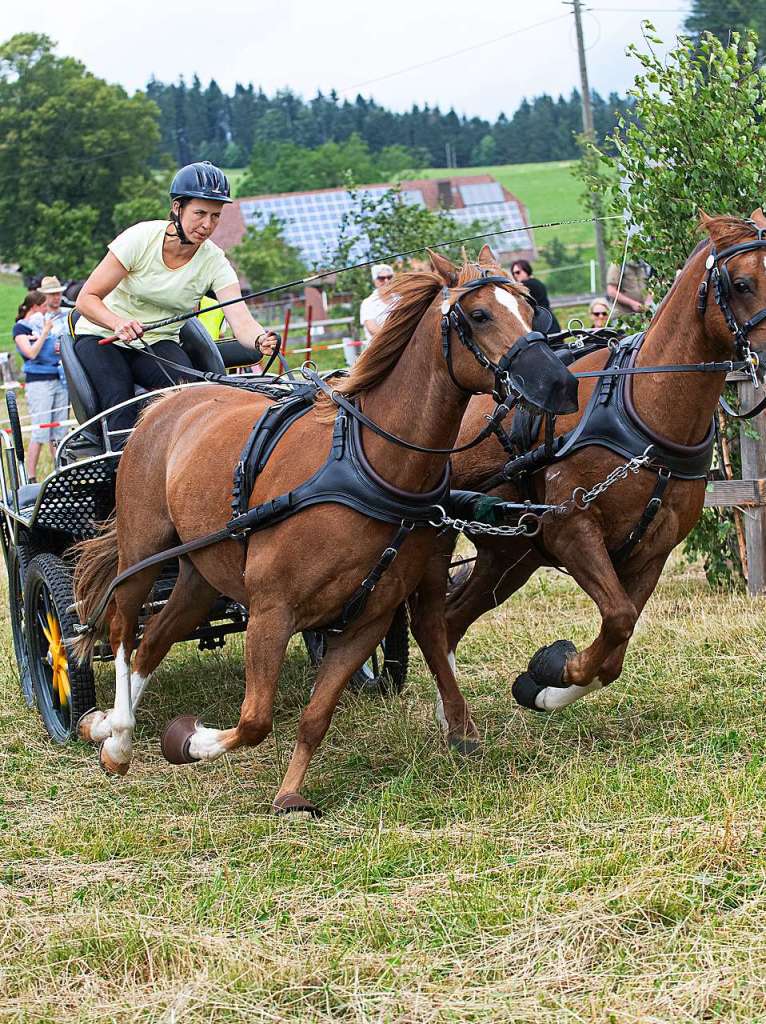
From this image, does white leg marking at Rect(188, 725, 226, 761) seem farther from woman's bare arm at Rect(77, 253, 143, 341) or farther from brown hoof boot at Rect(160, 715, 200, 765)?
woman's bare arm at Rect(77, 253, 143, 341)

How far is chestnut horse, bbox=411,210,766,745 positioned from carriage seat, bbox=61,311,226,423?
1.67m

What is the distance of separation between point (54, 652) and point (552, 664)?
2.55 meters

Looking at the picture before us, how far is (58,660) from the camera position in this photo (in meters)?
6.20

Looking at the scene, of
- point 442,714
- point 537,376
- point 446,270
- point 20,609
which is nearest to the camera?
point 537,376

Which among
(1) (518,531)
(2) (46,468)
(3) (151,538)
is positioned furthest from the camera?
(2) (46,468)

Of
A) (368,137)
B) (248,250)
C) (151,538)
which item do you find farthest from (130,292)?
(368,137)

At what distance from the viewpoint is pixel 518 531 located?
16.5 feet

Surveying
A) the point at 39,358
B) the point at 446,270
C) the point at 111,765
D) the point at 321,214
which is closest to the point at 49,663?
the point at 111,765

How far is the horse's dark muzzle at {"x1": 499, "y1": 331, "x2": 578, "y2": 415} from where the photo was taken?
3.92 metres

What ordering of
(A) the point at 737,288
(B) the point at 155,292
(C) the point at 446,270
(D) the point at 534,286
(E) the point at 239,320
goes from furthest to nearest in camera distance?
1. (D) the point at 534,286
2. (E) the point at 239,320
3. (B) the point at 155,292
4. (A) the point at 737,288
5. (C) the point at 446,270

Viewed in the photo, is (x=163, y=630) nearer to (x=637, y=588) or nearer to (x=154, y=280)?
(x=154, y=280)

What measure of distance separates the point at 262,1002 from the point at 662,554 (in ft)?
8.76

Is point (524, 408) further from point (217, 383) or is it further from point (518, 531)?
point (217, 383)

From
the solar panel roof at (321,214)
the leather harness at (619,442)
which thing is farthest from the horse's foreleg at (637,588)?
the solar panel roof at (321,214)
